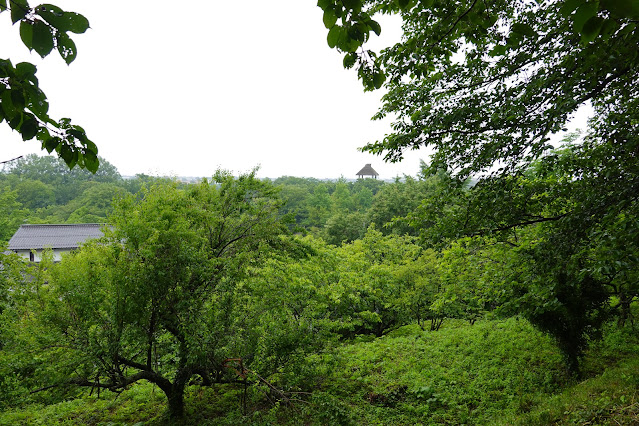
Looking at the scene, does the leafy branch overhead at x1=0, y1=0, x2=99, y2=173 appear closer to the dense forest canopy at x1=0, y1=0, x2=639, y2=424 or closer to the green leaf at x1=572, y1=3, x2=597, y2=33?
the dense forest canopy at x1=0, y1=0, x2=639, y2=424

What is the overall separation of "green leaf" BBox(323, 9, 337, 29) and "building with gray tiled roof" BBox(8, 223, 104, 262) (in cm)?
3105

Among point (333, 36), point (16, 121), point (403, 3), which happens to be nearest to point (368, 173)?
point (403, 3)

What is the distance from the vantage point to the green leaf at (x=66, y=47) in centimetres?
129

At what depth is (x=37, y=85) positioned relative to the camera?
4.65ft

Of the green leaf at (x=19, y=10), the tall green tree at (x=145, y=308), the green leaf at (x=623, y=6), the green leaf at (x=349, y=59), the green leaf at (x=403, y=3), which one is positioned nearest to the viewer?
the green leaf at (x=623, y=6)

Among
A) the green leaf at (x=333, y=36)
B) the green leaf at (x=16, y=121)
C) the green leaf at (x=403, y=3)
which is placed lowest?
the green leaf at (x=16, y=121)

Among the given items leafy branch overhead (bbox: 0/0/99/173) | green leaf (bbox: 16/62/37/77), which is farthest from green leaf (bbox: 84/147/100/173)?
green leaf (bbox: 16/62/37/77)

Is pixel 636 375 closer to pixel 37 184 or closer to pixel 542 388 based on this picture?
pixel 542 388

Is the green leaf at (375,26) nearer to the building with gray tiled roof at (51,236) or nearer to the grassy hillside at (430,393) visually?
the grassy hillside at (430,393)

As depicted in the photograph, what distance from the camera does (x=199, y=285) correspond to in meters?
6.82

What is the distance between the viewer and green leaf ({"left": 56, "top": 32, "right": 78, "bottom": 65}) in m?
1.29

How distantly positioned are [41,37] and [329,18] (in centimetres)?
107

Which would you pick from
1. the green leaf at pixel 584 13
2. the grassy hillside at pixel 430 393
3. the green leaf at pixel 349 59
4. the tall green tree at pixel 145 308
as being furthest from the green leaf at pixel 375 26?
the tall green tree at pixel 145 308

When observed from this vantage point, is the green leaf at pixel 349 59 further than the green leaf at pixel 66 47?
Yes
